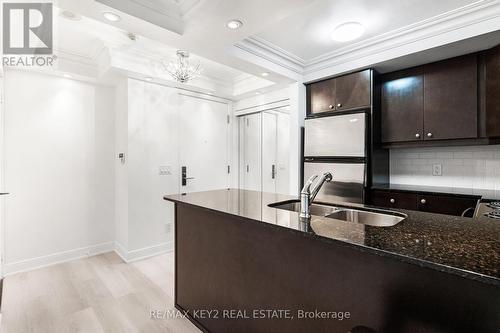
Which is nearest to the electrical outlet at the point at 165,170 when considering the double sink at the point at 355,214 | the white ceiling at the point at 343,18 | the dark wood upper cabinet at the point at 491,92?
the white ceiling at the point at 343,18

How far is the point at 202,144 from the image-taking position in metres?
4.14

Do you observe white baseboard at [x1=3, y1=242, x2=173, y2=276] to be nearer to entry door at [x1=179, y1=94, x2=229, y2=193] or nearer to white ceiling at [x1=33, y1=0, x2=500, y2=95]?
entry door at [x1=179, y1=94, x2=229, y2=193]

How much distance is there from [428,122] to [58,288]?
Result: 423cm

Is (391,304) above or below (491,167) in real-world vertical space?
below

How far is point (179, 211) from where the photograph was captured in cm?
219

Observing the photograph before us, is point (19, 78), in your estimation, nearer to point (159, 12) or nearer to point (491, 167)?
point (159, 12)

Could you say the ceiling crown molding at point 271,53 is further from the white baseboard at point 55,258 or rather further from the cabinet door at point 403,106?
the white baseboard at point 55,258

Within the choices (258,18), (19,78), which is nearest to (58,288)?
(19,78)

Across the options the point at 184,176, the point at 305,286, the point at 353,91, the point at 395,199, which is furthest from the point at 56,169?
the point at 395,199

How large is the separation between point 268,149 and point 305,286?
3439mm

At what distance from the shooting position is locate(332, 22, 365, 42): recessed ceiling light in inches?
91.8

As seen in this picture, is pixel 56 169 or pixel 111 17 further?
pixel 56 169

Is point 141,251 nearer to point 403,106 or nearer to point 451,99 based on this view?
point 403,106

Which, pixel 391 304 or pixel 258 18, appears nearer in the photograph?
pixel 391 304
